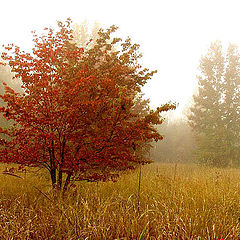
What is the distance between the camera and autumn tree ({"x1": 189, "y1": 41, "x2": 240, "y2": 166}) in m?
16.2

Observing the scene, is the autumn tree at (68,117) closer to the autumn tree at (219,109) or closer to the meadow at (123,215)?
the meadow at (123,215)

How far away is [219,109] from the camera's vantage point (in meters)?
17.3

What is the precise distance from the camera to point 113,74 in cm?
431

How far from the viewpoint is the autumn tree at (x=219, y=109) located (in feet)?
53.1

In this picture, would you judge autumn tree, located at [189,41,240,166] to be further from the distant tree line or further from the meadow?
the meadow

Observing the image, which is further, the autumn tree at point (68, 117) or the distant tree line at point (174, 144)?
the distant tree line at point (174, 144)

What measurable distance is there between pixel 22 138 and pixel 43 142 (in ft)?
1.42

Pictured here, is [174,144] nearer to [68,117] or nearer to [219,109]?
[219,109]

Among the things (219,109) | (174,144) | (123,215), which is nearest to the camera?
(123,215)

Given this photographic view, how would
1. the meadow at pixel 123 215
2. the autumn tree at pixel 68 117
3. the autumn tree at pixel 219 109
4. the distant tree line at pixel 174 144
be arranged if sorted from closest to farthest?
1. the meadow at pixel 123 215
2. the autumn tree at pixel 68 117
3. the autumn tree at pixel 219 109
4. the distant tree line at pixel 174 144

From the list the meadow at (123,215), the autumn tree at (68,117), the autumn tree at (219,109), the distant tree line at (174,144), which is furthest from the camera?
the distant tree line at (174,144)

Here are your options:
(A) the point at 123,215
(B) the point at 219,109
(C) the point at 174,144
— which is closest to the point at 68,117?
(A) the point at 123,215

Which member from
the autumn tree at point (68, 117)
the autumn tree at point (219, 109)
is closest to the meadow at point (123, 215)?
the autumn tree at point (68, 117)

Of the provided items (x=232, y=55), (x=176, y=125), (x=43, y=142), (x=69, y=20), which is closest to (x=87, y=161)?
(x=43, y=142)
